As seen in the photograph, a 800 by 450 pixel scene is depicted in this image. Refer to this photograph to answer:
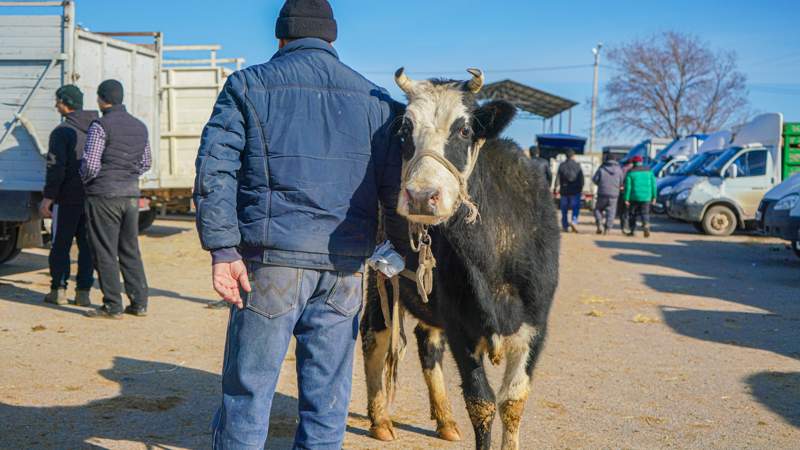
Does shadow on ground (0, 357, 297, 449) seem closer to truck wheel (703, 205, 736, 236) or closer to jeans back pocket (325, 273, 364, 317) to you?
jeans back pocket (325, 273, 364, 317)

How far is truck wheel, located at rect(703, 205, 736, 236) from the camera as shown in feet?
69.3

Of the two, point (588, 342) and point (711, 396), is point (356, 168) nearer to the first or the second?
point (711, 396)

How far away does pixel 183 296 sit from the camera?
10242 millimetres

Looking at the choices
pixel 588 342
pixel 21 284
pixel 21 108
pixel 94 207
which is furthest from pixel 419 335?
pixel 21 108

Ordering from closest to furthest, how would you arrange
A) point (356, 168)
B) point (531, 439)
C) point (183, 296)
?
point (356, 168) < point (531, 439) < point (183, 296)

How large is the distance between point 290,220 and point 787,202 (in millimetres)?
13159

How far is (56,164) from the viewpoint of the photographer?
859 centimetres

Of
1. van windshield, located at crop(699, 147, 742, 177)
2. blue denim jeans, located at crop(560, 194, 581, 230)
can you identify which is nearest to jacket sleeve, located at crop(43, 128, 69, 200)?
blue denim jeans, located at crop(560, 194, 581, 230)

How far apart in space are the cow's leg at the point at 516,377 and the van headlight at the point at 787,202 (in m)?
11.2

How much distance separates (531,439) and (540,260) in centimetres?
120

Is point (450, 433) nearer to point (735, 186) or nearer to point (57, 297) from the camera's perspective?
point (57, 297)

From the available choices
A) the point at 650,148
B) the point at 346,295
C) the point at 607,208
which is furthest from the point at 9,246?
the point at 650,148

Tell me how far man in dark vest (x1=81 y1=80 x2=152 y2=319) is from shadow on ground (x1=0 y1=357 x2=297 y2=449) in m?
2.27

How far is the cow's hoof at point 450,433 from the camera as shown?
5.18 meters
